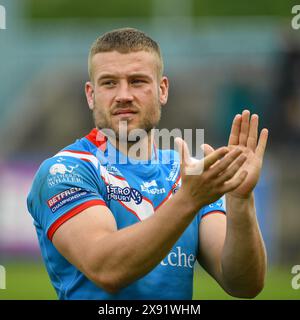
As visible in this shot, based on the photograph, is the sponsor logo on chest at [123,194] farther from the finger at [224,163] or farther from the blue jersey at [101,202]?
the finger at [224,163]

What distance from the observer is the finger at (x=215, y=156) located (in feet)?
13.1

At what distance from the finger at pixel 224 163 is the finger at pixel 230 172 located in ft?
→ 0.11

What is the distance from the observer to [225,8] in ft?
67.6

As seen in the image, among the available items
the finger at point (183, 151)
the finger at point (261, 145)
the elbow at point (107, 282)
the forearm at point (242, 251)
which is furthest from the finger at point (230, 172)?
the elbow at point (107, 282)

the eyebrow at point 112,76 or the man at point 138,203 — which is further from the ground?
the eyebrow at point 112,76

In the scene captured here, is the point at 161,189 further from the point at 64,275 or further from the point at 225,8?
the point at 225,8

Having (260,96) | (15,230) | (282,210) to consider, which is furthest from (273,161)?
(15,230)

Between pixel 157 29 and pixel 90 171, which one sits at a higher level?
pixel 157 29

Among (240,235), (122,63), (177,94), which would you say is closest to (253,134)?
(240,235)

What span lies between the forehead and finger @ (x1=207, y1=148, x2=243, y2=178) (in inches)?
43.5

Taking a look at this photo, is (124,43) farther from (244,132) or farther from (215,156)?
(215,156)

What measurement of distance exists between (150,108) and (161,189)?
49cm

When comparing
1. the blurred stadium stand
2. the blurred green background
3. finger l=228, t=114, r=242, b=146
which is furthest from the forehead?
the blurred stadium stand
